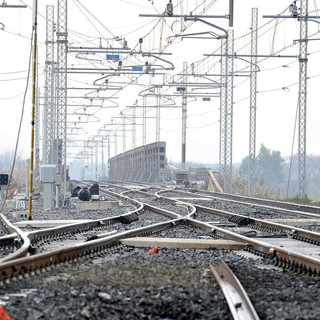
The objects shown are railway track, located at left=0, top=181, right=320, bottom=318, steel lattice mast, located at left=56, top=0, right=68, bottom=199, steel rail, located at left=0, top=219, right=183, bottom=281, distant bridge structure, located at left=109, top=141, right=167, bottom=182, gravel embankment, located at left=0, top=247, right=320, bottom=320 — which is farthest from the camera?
distant bridge structure, located at left=109, top=141, right=167, bottom=182

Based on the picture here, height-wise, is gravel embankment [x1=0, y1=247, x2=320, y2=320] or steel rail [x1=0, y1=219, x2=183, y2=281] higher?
steel rail [x1=0, y1=219, x2=183, y2=281]

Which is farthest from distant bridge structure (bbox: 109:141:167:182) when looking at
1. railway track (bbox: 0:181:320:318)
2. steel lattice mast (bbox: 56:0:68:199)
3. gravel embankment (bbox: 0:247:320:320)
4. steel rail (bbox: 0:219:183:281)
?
gravel embankment (bbox: 0:247:320:320)

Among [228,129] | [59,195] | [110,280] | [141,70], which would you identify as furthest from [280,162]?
[110,280]

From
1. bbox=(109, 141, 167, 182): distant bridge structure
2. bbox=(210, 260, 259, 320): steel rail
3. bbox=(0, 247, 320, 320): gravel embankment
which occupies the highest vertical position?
bbox=(109, 141, 167, 182): distant bridge structure

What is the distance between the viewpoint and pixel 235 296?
4.31m

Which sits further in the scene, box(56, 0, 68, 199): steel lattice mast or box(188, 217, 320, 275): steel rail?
box(56, 0, 68, 199): steel lattice mast

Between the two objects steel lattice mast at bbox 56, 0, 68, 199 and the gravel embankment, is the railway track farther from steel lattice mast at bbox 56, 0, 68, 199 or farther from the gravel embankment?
steel lattice mast at bbox 56, 0, 68, 199

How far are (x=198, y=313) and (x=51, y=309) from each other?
1034mm

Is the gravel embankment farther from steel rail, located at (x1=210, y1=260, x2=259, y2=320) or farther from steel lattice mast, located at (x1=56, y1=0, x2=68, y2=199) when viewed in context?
Answer: steel lattice mast, located at (x1=56, y1=0, x2=68, y2=199)

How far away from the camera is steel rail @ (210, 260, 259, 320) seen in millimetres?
3805

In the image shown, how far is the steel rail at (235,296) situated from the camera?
12.5 feet

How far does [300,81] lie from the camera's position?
963 inches

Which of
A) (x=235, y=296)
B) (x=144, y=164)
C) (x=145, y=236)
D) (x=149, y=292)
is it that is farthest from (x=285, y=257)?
(x=144, y=164)

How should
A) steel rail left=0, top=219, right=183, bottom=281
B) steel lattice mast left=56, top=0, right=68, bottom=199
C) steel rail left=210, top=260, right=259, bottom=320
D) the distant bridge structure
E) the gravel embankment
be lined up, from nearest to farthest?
steel rail left=210, top=260, right=259, bottom=320
the gravel embankment
steel rail left=0, top=219, right=183, bottom=281
steel lattice mast left=56, top=0, right=68, bottom=199
the distant bridge structure
